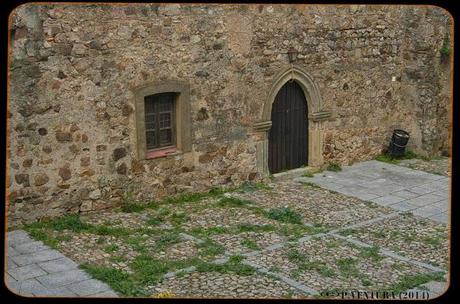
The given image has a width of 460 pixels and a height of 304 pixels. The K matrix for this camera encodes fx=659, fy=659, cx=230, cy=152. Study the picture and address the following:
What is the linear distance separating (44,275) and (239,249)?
103 inches

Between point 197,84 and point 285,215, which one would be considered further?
point 197,84

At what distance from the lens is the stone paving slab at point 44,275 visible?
7461mm

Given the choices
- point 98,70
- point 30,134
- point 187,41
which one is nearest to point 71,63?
point 98,70

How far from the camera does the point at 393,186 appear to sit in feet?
41.3

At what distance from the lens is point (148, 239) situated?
30.8 feet

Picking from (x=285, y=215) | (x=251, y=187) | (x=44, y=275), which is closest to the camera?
(x=44, y=275)

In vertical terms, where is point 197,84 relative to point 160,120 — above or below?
above

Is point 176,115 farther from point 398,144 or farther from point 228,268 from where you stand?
point 398,144

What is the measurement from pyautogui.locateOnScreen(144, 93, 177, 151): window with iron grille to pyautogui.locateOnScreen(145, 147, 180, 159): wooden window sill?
8 centimetres

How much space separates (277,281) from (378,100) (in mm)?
7425

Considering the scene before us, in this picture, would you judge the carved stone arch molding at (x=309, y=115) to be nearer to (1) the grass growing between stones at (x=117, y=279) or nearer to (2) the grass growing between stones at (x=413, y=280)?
(2) the grass growing between stones at (x=413, y=280)

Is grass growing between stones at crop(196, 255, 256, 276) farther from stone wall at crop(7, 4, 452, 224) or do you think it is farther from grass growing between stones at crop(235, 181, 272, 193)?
grass growing between stones at crop(235, 181, 272, 193)

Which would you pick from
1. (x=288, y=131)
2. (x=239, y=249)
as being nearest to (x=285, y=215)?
(x=239, y=249)

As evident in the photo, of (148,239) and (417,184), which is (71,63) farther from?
(417,184)
